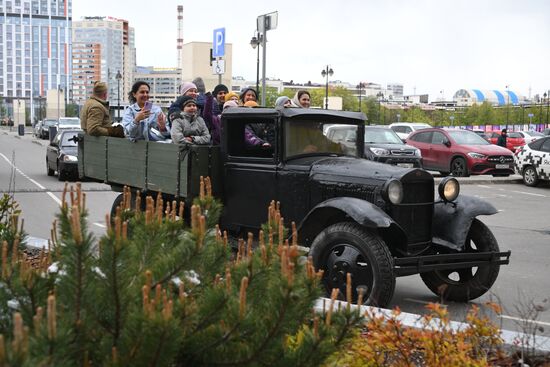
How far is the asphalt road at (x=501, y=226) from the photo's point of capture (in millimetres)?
7109

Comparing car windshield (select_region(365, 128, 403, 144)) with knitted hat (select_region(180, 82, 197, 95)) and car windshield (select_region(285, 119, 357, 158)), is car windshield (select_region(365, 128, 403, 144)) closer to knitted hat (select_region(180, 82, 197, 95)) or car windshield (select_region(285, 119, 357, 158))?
knitted hat (select_region(180, 82, 197, 95))

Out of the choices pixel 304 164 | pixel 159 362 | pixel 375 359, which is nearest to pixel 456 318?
pixel 304 164

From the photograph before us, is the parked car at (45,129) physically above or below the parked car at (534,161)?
below

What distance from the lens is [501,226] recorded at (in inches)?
532

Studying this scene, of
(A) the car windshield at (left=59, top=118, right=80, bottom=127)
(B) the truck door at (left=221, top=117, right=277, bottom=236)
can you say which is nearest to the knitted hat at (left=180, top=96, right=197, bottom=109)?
(B) the truck door at (left=221, top=117, right=277, bottom=236)

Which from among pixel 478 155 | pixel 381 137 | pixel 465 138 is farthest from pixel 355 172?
pixel 465 138

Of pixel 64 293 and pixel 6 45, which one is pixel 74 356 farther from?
pixel 6 45

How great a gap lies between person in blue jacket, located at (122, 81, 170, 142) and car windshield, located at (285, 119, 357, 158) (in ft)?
6.67

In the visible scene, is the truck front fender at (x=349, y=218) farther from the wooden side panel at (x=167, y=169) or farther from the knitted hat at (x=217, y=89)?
the knitted hat at (x=217, y=89)

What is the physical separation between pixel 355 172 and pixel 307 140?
85cm

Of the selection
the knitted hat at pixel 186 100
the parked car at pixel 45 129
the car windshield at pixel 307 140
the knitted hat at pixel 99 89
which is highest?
the knitted hat at pixel 99 89

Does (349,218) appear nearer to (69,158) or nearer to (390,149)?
(390,149)

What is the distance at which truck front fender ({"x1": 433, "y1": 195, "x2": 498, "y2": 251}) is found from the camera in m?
7.07

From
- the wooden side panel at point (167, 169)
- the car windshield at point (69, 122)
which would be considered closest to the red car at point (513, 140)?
the car windshield at point (69, 122)
